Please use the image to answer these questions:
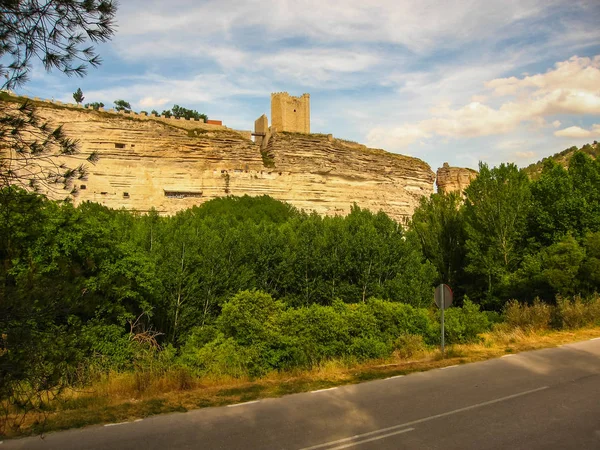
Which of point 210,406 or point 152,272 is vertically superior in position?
point 152,272

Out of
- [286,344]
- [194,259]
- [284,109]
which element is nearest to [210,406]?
[286,344]

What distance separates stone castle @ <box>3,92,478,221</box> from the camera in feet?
128

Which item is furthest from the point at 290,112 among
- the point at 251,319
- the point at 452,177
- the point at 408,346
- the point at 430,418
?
the point at 430,418

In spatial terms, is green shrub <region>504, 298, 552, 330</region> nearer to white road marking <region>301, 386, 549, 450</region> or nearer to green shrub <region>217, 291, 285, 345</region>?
green shrub <region>217, 291, 285, 345</region>

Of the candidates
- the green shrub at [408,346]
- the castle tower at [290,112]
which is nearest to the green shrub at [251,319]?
the green shrub at [408,346]

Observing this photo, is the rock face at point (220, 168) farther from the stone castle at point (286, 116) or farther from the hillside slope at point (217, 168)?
the stone castle at point (286, 116)

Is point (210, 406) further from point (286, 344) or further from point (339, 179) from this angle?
point (339, 179)

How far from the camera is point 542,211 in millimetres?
26469

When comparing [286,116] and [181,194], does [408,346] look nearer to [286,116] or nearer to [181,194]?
[181,194]

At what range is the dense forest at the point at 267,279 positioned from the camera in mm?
4824

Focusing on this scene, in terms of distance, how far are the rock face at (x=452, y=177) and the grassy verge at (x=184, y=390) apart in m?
56.8

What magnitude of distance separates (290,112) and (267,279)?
35.2 m

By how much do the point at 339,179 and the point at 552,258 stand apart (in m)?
28.7

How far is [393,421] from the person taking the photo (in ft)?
18.8
